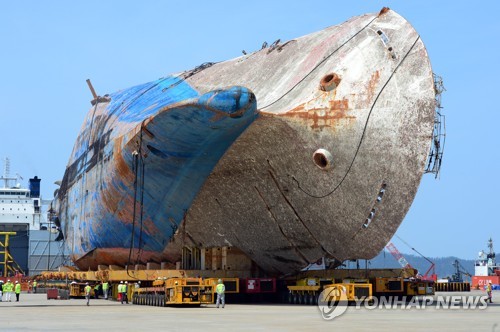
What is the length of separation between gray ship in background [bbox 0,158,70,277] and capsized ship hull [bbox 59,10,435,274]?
50.4m

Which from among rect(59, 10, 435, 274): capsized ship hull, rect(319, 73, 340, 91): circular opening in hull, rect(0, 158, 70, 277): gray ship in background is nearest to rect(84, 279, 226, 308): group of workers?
rect(59, 10, 435, 274): capsized ship hull

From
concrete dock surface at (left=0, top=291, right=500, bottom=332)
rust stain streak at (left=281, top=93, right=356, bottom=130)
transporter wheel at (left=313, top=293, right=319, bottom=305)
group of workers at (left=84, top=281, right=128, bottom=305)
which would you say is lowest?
concrete dock surface at (left=0, top=291, right=500, bottom=332)

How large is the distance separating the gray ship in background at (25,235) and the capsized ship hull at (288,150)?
50366 mm

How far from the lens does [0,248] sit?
294ft

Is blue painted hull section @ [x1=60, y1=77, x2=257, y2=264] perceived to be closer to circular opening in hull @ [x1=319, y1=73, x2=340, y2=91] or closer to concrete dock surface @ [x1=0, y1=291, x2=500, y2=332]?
circular opening in hull @ [x1=319, y1=73, x2=340, y2=91]

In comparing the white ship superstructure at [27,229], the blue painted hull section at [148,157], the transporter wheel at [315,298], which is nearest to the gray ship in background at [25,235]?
the white ship superstructure at [27,229]

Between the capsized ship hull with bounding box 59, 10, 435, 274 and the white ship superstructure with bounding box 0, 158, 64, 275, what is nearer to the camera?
the capsized ship hull with bounding box 59, 10, 435, 274

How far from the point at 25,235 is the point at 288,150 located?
2527 inches

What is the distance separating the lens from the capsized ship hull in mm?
32031

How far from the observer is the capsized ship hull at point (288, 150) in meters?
32.0

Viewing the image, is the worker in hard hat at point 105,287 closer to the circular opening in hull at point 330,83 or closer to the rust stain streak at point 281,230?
the rust stain streak at point 281,230

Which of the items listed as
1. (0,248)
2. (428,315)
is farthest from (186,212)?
(0,248)

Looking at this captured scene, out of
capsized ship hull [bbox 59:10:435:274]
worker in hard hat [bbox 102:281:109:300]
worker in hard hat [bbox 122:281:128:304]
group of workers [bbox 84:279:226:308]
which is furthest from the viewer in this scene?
worker in hard hat [bbox 102:281:109:300]

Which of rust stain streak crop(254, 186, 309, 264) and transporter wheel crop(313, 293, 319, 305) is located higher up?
rust stain streak crop(254, 186, 309, 264)
